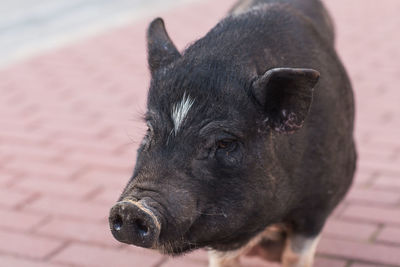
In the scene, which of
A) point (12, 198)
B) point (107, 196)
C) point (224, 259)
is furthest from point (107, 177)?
point (224, 259)

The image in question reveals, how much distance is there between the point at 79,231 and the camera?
3799mm

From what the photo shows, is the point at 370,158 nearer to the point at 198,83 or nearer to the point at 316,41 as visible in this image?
the point at 316,41

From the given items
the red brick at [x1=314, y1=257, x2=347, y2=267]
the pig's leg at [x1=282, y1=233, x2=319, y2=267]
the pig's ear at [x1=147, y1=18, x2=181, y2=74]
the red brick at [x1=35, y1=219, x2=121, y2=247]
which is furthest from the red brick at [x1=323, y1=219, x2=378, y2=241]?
the pig's ear at [x1=147, y1=18, x2=181, y2=74]

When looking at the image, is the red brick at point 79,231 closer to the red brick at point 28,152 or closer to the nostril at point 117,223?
the red brick at point 28,152

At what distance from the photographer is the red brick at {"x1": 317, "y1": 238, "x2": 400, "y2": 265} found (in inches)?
135

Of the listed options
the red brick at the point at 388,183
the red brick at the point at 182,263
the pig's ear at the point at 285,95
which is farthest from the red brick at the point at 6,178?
the pig's ear at the point at 285,95

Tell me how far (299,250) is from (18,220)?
5.34ft

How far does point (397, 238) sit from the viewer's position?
3619mm

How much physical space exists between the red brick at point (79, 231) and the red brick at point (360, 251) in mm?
1024

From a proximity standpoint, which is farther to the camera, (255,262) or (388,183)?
(388,183)

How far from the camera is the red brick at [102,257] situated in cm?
349

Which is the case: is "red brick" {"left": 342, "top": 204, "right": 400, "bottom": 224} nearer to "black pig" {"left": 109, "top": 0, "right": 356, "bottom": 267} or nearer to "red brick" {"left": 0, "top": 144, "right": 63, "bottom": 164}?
"black pig" {"left": 109, "top": 0, "right": 356, "bottom": 267}

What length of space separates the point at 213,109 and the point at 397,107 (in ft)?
10.9

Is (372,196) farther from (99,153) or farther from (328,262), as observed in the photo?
(99,153)
